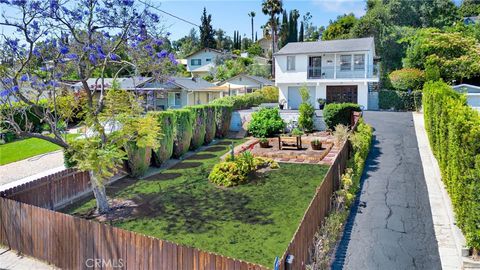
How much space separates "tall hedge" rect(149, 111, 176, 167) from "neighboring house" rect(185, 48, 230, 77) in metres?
46.3

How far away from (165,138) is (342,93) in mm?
22126

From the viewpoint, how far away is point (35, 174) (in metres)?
15.5

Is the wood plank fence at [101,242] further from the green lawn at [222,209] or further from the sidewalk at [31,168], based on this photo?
the sidewalk at [31,168]

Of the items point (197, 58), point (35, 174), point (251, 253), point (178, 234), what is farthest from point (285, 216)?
point (197, 58)

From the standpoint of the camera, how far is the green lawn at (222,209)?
8984 millimetres

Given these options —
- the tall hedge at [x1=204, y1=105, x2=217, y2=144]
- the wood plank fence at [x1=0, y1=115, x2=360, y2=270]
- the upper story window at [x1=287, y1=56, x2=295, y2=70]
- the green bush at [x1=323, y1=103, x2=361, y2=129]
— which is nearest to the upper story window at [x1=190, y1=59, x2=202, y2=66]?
the upper story window at [x1=287, y1=56, x2=295, y2=70]

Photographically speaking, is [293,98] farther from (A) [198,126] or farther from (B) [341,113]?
(A) [198,126]

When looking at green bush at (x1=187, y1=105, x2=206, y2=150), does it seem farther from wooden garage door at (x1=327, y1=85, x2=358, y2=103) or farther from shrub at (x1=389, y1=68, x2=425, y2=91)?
shrub at (x1=389, y1=68, x2=425, y2=91)

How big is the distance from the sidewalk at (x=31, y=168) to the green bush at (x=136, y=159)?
3575mm

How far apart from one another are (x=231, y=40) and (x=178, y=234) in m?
85.7

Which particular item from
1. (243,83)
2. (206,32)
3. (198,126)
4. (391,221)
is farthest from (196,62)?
(391,221)

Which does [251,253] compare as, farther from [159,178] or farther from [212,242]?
[159,178]

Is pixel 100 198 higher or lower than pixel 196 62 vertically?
lower

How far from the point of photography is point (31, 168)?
54.0ft
